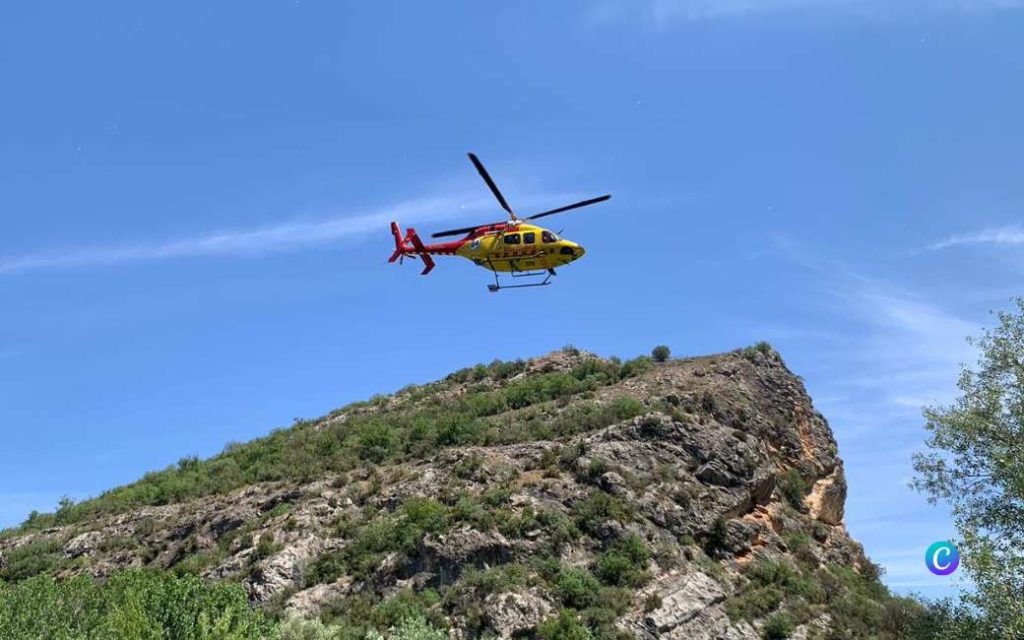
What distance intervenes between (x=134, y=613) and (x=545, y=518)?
18.1 m

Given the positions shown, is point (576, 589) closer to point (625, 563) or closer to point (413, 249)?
point (625, 563)

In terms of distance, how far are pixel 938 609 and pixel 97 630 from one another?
2521 centimetres

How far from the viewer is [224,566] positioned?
1470 inches

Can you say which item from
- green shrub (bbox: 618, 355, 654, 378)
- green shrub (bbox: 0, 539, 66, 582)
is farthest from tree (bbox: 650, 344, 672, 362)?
green shrub (bbox: 0, 539, 66, 582)

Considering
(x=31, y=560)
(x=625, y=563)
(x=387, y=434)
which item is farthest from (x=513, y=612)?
(x=31, y=560)

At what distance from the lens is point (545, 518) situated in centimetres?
3722

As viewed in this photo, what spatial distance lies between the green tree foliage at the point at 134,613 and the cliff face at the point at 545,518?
7140mm

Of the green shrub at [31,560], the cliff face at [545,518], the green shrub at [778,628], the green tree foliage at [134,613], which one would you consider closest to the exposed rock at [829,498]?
the cliff face at [545,518]

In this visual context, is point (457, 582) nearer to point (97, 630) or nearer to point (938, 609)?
point (97, 630)

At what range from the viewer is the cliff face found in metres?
33.5

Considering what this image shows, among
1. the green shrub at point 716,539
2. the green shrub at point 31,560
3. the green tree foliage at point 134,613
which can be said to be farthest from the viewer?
the green shrub at point 31,560

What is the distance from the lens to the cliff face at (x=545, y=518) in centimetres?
3350

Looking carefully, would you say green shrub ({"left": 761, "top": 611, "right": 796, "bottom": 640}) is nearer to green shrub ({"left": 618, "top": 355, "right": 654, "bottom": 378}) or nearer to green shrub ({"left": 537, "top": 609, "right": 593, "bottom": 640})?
green shrub ({"left": 537, "top": 609, "right": 593, "bottom": 640})

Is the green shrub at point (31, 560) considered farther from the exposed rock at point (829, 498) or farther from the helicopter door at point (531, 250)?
the exposed rock at point (829, 498)
